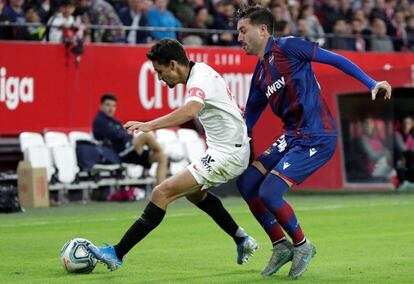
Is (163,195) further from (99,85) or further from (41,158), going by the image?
(99,85)

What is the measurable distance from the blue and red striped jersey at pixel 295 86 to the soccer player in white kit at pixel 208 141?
0.40m

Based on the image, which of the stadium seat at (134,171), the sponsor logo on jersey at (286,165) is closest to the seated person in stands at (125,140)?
the stadium seat at (134,171)

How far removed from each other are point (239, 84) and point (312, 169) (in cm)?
1508

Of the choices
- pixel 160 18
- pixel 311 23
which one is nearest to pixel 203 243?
pixel 160 18

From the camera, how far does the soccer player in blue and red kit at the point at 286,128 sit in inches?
374

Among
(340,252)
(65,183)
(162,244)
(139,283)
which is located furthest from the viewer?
(65,183)

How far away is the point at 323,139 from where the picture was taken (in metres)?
9.70

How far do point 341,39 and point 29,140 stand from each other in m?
9.25

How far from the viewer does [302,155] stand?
9625 mm

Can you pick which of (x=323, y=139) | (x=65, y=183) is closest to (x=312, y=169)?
(x=323, y=139)

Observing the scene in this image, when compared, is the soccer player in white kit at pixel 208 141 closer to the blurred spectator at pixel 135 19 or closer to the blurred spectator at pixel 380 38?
the blurred spectator at pixel 135 19

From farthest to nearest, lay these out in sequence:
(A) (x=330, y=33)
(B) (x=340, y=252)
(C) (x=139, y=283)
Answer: (A) (x=330, y=33) < (B) (x=340, y=252) < (C) (x=139, y=283)

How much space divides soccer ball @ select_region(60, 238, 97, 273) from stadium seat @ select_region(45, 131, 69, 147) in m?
10.6

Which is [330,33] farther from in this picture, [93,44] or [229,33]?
[93,44]
